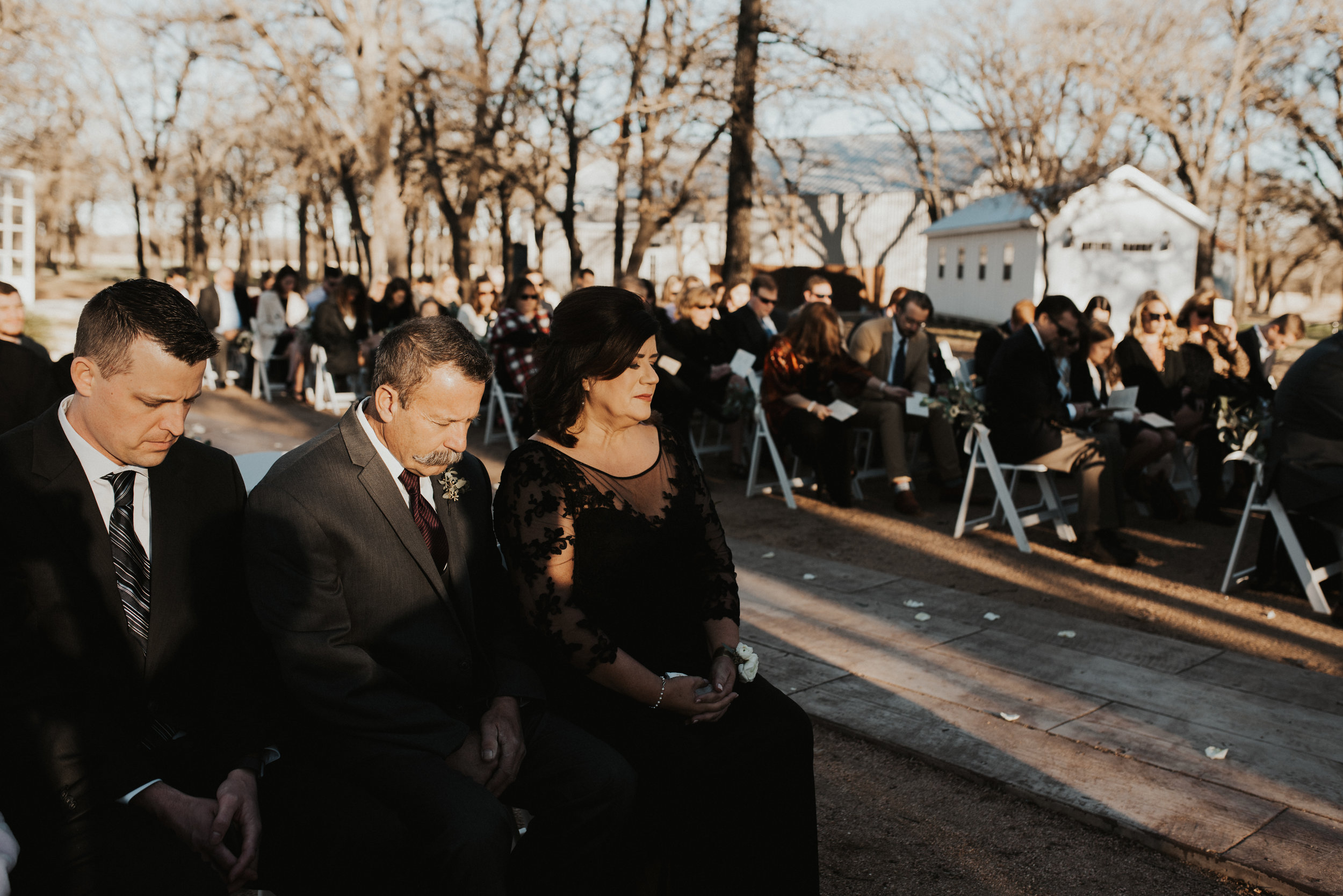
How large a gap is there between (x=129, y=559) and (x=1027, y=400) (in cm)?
622

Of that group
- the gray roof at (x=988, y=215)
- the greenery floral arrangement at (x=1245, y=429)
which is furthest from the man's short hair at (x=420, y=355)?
the gray roof at (x=988, y=215)

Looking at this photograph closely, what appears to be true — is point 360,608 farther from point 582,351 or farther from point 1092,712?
point 1092,712

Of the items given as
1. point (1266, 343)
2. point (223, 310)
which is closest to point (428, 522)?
point (1266, 343)

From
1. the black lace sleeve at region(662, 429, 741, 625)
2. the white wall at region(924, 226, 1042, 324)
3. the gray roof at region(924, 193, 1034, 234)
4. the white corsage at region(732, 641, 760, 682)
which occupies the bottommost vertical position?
the white corsage at region(732, 641, 760, 682)

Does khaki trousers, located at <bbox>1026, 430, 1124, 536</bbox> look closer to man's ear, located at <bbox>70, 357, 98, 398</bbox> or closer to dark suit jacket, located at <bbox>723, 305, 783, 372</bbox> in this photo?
dark suit jacket, located at <bbox>723, 305, 783, 372</bbox>

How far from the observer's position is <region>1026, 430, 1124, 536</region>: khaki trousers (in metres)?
7.07

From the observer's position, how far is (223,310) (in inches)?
629

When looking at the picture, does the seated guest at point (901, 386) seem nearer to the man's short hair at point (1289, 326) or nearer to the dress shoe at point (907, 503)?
the dress shoe at point (907, 503)

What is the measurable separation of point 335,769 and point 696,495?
1.26 meters

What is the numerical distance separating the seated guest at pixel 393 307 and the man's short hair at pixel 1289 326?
31.1 ft

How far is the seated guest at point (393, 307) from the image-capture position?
44.5ft

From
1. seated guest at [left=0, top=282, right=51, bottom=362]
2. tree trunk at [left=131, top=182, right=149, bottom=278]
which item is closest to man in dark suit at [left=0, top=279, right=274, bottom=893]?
seated guest at [left=0, top=282, right=51, bottom=362]

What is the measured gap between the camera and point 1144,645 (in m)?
5.40

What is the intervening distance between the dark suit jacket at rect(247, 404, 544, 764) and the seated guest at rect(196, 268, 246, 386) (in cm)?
1448
